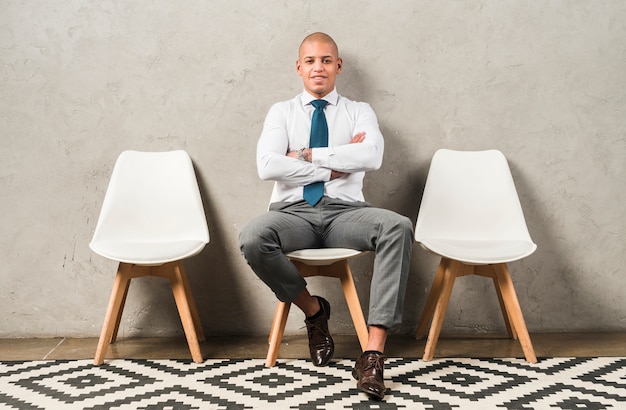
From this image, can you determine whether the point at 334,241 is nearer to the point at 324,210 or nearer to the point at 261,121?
the point at 324,210

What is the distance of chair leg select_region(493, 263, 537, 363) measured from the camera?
2.43m

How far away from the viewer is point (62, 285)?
294 centimetres

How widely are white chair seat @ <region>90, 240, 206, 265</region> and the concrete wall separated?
0.38m

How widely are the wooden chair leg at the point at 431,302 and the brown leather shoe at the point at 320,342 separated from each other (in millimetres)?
539

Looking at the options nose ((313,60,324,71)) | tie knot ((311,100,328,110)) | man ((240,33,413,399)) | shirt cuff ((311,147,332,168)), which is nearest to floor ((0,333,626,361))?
man ((240,33,413,399))

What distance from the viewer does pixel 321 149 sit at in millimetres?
2506

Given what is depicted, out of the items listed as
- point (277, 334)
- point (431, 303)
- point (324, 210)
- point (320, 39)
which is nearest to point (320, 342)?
point (277, 334)

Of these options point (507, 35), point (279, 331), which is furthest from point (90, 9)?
point (507, 35)

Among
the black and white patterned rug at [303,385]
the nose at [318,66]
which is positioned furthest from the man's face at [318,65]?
the black and white patterned rug at [303,385]

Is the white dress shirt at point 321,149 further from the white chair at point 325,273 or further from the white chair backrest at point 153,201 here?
the white chair backrest at point 153,201

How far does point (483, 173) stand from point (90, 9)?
1891mm

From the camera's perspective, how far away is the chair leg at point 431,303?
2714 millimetres

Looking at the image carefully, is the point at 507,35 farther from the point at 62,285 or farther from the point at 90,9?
the point at 62,285

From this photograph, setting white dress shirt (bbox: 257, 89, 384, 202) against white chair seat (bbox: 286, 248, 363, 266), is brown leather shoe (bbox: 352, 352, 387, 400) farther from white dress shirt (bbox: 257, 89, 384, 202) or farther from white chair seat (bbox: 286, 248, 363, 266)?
white dress shirt (bbox: 257, 89, 384, 202)
